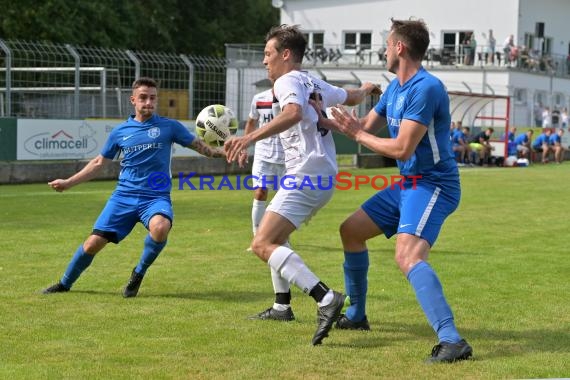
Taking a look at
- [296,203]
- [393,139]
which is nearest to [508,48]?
[296,203]

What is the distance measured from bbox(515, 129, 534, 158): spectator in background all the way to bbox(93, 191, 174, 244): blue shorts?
99.0 ft

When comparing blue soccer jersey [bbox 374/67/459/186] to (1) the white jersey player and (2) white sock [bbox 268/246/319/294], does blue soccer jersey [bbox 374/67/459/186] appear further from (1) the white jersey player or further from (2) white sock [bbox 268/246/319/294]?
(2) white sock [bbox 268/246/319/294]

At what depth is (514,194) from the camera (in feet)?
69.4

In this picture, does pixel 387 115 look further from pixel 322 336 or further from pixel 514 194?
pixel 514 194

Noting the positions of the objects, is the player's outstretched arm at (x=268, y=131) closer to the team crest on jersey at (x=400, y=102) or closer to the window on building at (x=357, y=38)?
the team crest on jersey at (x=400, y=102)

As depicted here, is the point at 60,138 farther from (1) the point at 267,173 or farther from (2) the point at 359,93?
(2) the point at 359,93

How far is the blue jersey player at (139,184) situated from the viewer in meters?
8.77

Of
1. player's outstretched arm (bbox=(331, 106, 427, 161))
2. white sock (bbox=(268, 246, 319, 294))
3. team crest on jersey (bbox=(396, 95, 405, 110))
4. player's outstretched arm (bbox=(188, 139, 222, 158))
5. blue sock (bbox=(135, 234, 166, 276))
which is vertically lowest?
blue sock (bbox=(135, 234, 166, 276))

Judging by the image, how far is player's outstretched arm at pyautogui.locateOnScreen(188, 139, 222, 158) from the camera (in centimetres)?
898

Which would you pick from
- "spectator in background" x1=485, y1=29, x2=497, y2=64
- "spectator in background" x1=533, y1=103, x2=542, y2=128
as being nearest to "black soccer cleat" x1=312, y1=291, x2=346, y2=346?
"spectator in background" x1=485, y1=29, x2=497, y2=64

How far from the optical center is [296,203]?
6.92m

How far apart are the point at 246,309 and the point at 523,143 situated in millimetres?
31541

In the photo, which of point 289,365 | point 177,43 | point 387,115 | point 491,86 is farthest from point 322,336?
point 177,43

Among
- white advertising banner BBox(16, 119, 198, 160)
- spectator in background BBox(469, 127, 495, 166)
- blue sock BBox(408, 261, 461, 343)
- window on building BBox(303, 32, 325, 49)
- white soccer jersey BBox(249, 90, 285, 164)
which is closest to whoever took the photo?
blue sock BBox(408, 261, 461, 343)
